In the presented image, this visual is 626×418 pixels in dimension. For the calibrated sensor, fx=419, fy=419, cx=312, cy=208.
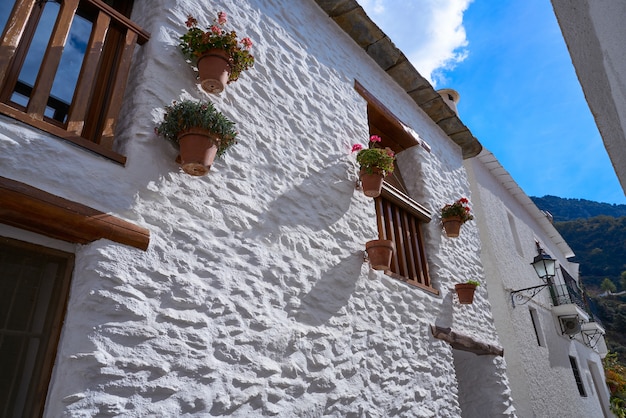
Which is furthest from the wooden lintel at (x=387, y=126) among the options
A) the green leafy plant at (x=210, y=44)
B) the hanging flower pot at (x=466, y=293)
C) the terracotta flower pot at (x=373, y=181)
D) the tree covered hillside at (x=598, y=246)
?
the tree covered hillside at (x=598, y=246)

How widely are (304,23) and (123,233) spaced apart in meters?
3.73

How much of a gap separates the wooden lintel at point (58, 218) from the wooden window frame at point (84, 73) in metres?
0.42

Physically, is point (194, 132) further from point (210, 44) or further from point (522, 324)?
point (522, 324)

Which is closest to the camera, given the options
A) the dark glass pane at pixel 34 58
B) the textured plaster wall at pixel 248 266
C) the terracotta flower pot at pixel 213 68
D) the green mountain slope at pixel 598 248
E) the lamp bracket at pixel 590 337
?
the textured plaster wall at pixel 248 266

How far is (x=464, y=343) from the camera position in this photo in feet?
17.6

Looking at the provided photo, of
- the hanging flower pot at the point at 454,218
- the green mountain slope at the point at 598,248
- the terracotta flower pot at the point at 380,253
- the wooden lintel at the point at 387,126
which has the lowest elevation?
the terracotta flower pot at the point at 380,253

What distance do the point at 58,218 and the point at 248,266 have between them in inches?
52.4

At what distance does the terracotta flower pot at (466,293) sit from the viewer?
568 cm

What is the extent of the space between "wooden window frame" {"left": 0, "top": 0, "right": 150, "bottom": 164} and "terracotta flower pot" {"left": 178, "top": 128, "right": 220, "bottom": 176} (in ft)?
1.21

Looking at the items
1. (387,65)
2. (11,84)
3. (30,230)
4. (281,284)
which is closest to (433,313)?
(281,284)

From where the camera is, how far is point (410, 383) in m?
4.34

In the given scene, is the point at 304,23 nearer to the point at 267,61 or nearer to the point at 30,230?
the point at 267,61

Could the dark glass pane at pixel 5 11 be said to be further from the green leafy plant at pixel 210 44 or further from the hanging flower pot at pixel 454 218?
the hanging flower pot at pixel 454 218

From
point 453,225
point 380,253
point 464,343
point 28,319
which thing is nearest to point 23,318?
point 28,319
